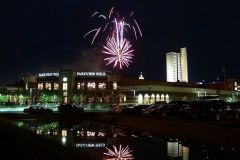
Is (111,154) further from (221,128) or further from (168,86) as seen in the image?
(168,86)

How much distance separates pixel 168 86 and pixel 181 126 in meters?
104

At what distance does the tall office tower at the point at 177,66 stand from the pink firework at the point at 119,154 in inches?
6798

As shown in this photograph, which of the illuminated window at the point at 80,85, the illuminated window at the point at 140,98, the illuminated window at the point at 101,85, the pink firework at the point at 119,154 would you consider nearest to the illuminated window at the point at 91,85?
the illuminated window at the point at 101,85

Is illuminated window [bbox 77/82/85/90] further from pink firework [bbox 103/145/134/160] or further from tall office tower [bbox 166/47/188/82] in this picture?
pink firework [bbox 103/145/134/160]

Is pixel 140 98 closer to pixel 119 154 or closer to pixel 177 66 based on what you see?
pixel 177 66

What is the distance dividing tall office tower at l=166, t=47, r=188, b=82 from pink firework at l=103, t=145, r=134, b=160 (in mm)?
172668

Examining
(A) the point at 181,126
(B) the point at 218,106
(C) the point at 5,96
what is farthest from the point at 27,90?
(A) the point at 181,126

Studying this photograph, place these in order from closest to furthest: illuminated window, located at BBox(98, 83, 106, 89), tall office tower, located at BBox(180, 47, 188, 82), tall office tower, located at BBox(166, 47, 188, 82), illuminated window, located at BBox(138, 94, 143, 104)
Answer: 1. illuminated window, located at BBox(138, 94, 143, 104)
2. illuminated window, located at BBox(98, 83, 106, 89)
3. tall office tower, located at BBox(166, 47, 188, 82)
4. tall office tower, located at BBox(180, 47, 188, 82)

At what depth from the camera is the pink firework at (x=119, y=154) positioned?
1866 cm

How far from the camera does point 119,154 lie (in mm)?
20016

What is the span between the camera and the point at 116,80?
130 meters

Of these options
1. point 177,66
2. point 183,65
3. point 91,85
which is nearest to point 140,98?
point 91,85

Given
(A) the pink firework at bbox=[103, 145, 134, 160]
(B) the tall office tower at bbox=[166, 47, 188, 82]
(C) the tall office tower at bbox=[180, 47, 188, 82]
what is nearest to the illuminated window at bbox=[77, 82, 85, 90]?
(B) the tall office tower at bbox=[166, 47, 188, 82]

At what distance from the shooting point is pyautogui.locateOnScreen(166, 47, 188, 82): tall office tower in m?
194
